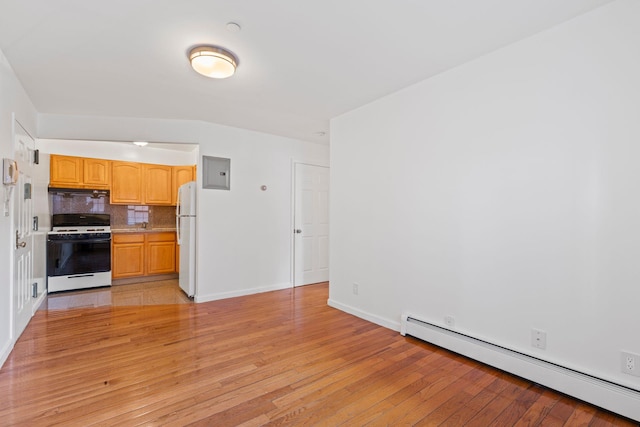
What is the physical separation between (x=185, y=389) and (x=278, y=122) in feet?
10.5

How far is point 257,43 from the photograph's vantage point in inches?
88.6

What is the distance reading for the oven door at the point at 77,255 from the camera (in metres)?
4.57

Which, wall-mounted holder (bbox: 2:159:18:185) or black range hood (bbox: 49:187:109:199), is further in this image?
black range hood (bbox: 49:187:109:199)

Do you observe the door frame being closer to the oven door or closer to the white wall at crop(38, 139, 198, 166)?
the white wall at crop(38, 139, 198, 166)

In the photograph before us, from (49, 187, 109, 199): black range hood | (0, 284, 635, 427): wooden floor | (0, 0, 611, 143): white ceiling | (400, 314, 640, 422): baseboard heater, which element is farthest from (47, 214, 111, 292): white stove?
(400, 314, 640, 422): baseboard heater

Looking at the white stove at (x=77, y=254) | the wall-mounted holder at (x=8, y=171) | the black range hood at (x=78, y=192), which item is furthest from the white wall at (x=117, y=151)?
the wall-mounted holder at (x=8, y=171)

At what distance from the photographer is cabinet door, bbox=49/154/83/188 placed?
15.5ft

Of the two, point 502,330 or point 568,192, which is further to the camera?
point 502,330

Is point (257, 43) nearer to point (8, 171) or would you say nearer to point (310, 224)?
point (8, 171)

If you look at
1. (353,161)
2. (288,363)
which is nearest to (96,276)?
(288,363)

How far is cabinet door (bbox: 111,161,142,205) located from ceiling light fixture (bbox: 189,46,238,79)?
375 cm

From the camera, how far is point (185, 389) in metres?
2.08

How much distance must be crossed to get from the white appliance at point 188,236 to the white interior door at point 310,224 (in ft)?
5.07

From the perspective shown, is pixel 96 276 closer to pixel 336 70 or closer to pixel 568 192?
pixel 336 70
